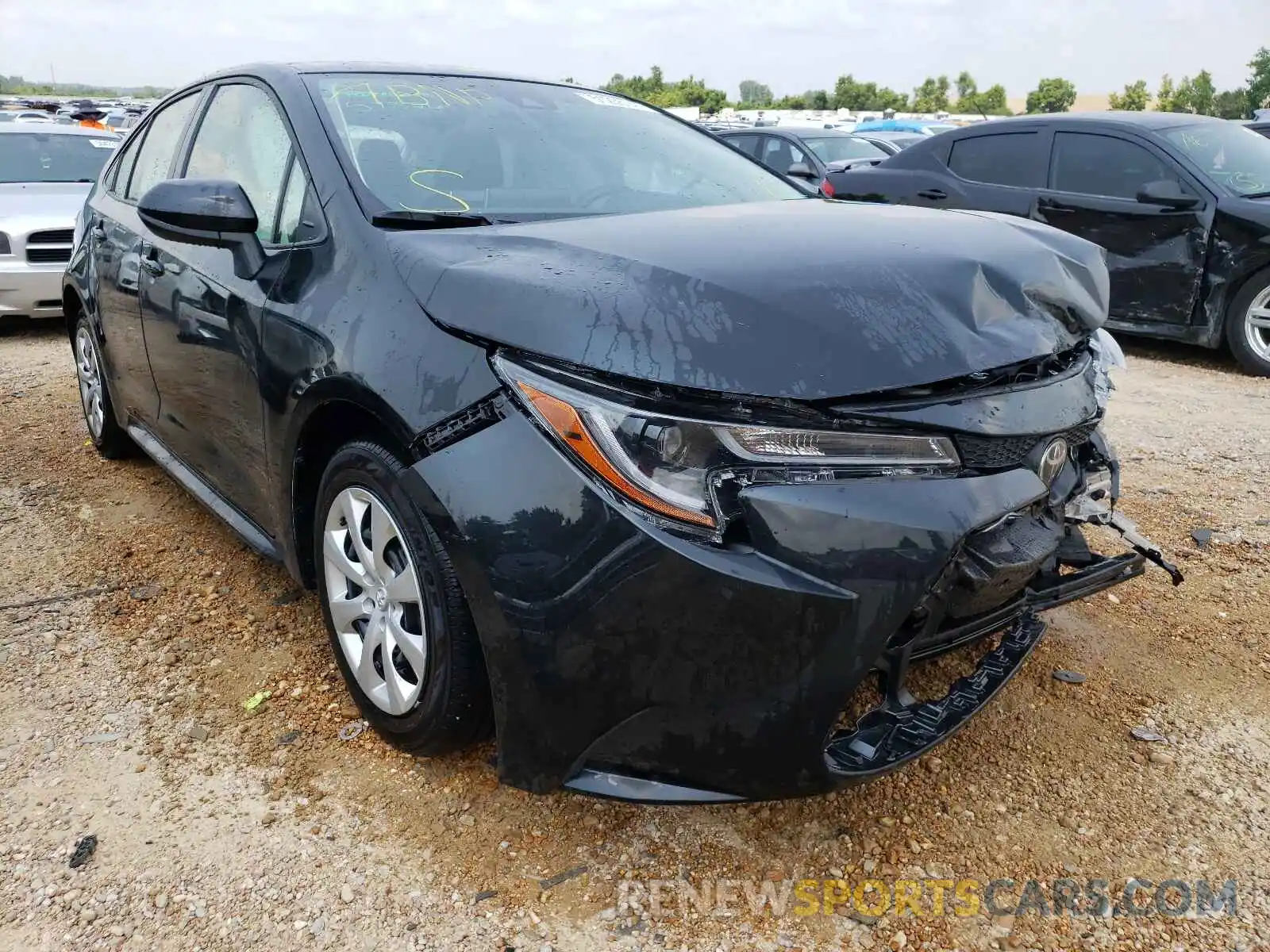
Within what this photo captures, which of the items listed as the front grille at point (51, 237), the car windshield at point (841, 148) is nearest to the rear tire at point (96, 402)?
the front grille at point (51, 237)

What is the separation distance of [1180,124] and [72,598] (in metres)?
6.98

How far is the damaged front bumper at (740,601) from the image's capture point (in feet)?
5.31

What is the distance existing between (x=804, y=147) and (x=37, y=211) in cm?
812

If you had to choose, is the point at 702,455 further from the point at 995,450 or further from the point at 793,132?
the point at 793,132

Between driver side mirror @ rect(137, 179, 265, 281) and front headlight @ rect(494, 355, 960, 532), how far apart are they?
4.10ft

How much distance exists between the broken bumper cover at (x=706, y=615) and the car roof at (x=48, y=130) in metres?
8.89

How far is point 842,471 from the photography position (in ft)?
5.48

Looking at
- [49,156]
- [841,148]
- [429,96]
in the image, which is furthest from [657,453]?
[841,148]

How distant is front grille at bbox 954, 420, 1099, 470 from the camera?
1.75 metres

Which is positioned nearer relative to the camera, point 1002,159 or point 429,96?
point 429,96

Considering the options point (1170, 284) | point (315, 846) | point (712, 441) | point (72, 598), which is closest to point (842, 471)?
point (712, 441)

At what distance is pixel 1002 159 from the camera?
282 inches

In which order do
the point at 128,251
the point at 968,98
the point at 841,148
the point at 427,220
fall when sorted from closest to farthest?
1. the point at 427,220
2. the point at 128,251
3. the point at 841,148
4. the point at 968,98

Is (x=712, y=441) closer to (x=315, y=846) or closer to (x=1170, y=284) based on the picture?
(x=315, y=846)
